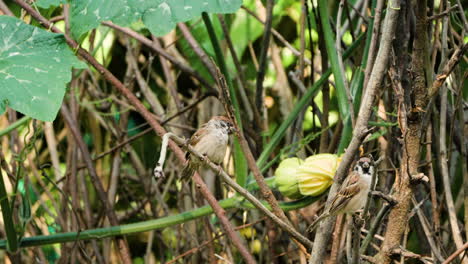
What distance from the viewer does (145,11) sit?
1895 mm

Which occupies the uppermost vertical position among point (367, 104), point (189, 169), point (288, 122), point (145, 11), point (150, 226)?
point (145, 11)

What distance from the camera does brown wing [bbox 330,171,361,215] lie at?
155cm

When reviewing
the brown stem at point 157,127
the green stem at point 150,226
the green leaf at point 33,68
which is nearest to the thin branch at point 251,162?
the brown stem at point 157,127

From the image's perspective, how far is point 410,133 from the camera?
1.53m

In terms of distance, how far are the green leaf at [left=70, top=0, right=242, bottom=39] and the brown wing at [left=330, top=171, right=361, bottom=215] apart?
0.51 m

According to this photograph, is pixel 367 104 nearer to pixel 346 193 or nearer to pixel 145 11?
pixel 346 193

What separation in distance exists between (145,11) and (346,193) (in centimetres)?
72

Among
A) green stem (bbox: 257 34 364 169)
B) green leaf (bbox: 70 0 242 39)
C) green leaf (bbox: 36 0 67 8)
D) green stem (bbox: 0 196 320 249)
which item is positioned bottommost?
green stem (bbox: 0 196 320 249)

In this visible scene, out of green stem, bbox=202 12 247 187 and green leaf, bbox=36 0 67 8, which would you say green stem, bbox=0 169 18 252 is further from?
green stem, bbox=202 12 247 187

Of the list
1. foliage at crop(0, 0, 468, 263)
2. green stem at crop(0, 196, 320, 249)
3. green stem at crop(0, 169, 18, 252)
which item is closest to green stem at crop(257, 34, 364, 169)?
foliage at crop(0, 0, 468, 263)

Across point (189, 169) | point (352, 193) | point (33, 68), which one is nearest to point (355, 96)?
point (352, 193)

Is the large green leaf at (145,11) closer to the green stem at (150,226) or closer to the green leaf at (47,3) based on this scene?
the green leaf at (47,3)

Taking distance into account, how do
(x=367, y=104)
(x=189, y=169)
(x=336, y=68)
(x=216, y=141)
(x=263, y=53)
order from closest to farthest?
(x=367, y=104), (x=336, y=68), (x=189, y=169), (x=216, y=141), (x=263, y=53)

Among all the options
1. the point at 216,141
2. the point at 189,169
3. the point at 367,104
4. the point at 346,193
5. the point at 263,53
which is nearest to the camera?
the point at 367,104
